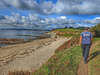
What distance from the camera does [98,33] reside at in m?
25.6

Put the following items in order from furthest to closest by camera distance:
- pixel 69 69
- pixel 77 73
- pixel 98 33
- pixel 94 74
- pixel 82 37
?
pixel 98 33 < pixel 82 37 < pixel 69 69 < pixel 77 73 < pixel 94 74

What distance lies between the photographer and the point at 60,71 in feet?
23.5

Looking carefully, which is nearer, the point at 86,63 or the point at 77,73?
the point at 77,73

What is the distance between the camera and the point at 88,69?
721 centimetres

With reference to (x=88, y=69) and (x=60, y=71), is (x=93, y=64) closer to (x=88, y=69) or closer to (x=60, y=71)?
(x=88, y=69)

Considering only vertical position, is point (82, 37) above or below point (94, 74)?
above

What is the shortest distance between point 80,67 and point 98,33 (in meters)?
19.8

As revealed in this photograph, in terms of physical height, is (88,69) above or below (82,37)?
below

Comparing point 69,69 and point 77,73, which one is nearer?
point 77,73

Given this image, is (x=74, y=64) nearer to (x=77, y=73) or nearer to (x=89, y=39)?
(x=77, y=73)

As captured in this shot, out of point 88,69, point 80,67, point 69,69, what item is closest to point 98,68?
point 88,69

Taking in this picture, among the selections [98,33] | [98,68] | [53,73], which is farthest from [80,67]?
[98,33]

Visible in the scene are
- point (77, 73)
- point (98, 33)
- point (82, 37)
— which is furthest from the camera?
point (98, 33)

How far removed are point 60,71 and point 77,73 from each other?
0.95m
